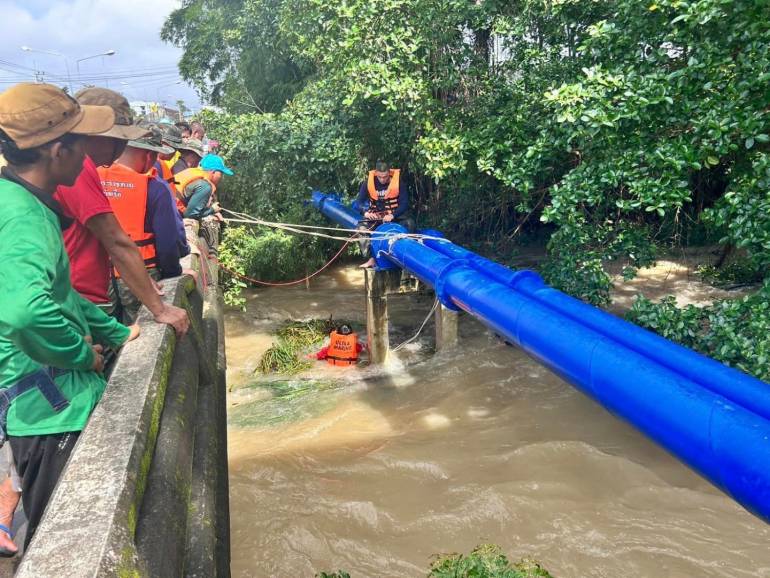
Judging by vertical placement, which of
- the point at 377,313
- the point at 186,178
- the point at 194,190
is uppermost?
the point at 186,178

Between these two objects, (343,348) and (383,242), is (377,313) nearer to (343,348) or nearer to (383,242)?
(343,348)

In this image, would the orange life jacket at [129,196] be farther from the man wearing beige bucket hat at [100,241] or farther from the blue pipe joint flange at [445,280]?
the blue pipe joint flange at [445,280]

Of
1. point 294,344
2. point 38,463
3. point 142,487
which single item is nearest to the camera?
point 142,487

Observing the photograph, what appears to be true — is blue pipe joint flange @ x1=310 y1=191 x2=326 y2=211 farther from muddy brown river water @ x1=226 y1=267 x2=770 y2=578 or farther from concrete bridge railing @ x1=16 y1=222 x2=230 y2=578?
concrete bridge railing @ x1=16 y1=222 x2=230 y2=578

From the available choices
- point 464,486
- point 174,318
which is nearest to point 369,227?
point 464,486

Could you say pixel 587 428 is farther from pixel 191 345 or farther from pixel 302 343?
pixel 302 343

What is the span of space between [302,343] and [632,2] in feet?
19.8

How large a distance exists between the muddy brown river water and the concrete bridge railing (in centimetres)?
134

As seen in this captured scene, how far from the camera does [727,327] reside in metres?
3.63

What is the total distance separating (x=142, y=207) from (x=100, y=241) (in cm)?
127

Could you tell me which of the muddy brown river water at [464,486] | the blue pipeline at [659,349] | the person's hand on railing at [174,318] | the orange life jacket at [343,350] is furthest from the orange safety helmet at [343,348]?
the person's hand on railing at [174,318]

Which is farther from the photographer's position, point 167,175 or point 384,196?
point 384,196

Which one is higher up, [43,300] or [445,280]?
[43,300]

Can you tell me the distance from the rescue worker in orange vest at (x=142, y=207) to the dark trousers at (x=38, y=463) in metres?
1.65
